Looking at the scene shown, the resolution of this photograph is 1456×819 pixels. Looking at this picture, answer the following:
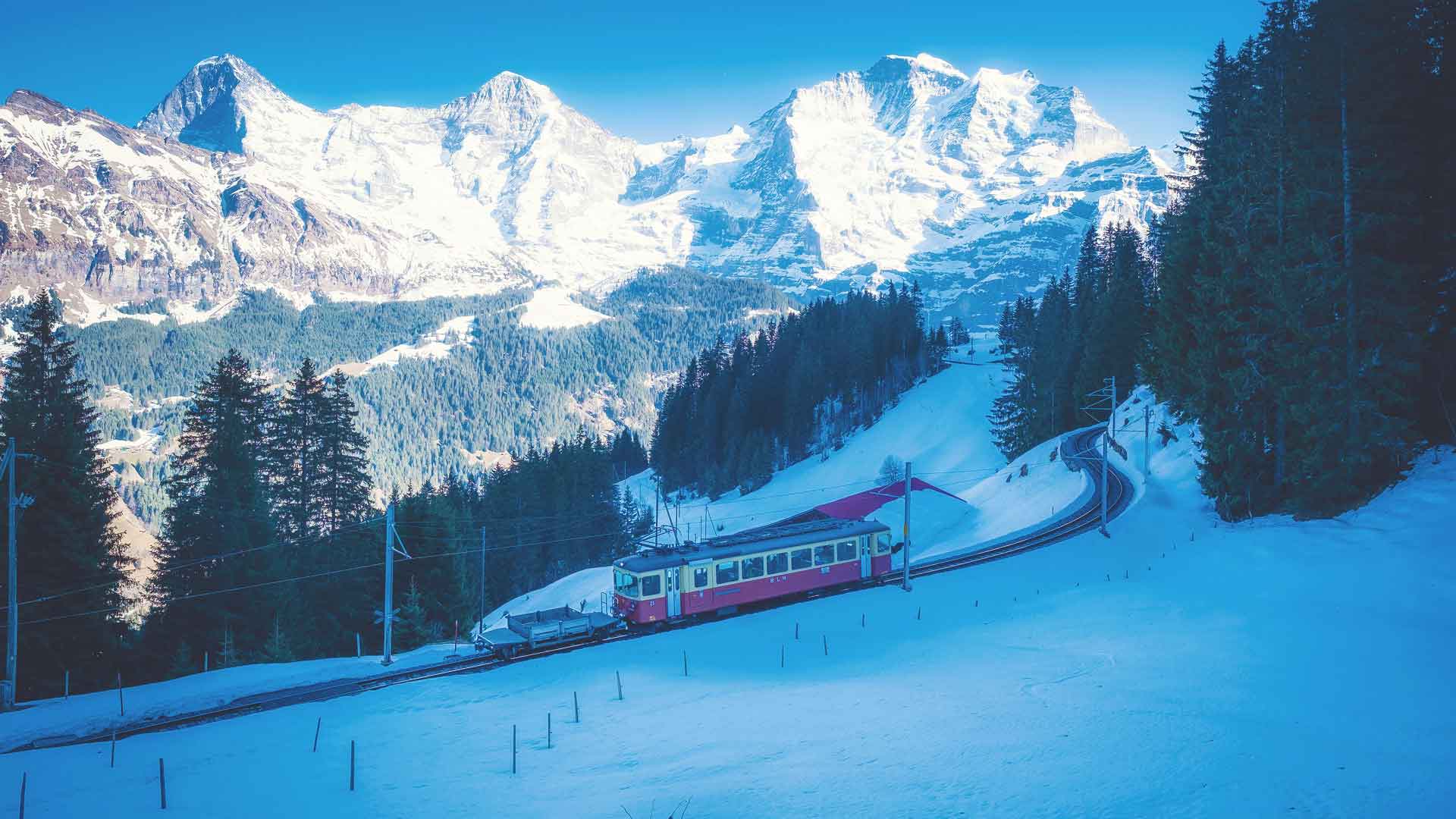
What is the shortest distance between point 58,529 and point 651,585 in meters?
23.7

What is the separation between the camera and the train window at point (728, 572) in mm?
33562

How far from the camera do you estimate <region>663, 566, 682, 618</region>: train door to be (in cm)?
3238

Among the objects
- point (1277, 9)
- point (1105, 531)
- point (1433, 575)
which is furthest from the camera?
point (1105, 531)

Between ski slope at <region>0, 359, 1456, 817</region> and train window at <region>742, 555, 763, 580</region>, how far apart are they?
10.2ft

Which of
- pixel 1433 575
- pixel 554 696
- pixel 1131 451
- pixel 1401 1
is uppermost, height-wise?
pixel 1401 1

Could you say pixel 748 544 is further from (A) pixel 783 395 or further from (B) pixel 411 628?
(A) pixel 783 395

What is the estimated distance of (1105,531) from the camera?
41094mm

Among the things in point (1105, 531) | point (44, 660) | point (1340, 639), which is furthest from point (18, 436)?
point (1105, 531)

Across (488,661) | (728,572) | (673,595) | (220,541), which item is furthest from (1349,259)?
(220,541)

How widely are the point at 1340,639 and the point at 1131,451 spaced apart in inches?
1597

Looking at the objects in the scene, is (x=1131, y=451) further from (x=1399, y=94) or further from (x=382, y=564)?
(x=382, y=564)

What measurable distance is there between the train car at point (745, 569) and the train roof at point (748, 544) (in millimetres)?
34

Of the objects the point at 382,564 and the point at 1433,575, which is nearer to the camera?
the point at 1433,575

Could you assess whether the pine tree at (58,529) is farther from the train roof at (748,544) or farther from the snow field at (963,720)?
the train roof at (748,544)
